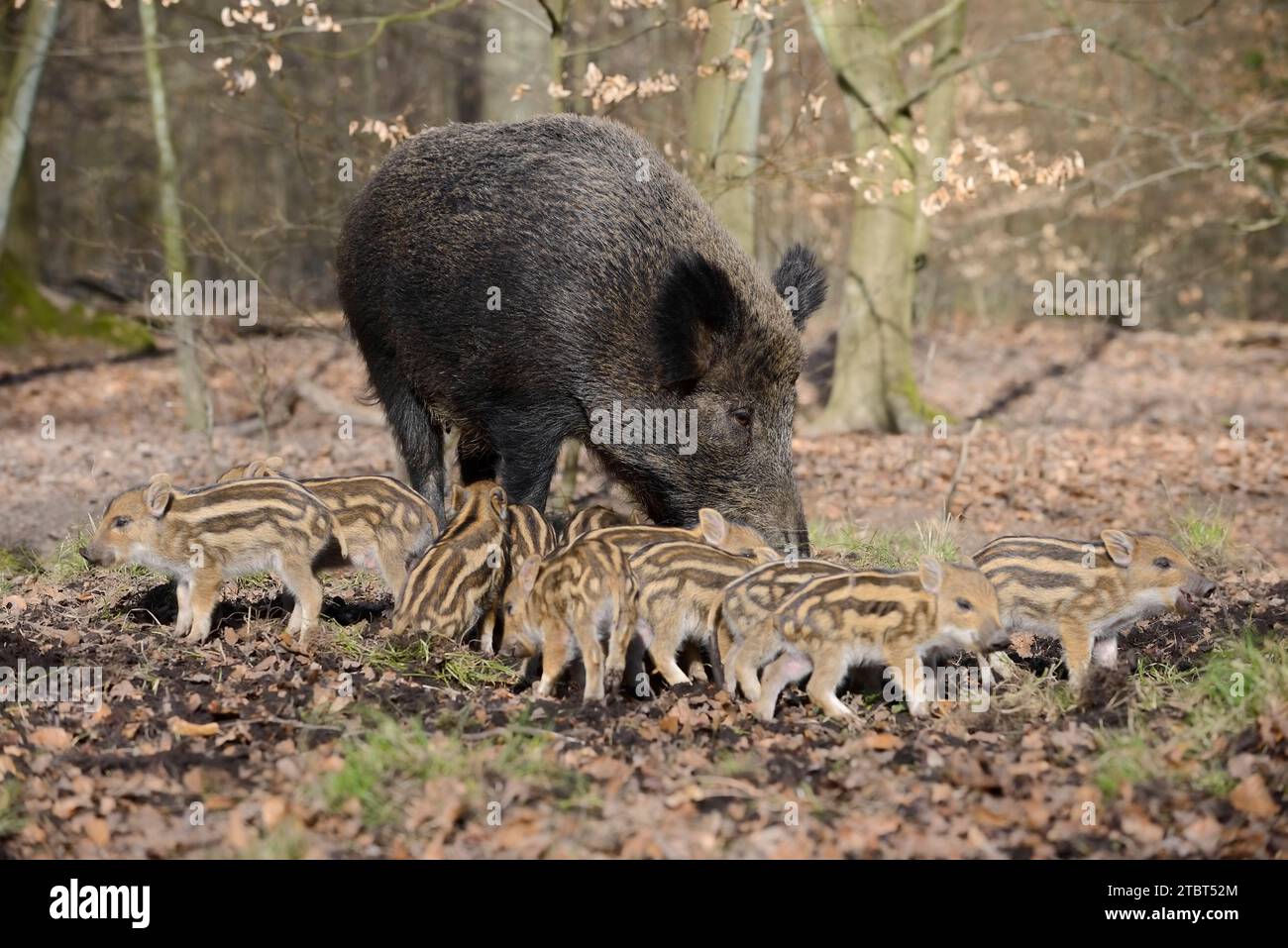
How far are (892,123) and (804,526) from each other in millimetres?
5604

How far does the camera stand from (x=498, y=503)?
663 centimetres

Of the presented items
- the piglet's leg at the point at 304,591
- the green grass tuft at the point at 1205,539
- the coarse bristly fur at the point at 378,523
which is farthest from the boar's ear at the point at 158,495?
the green grass tuft at the point at 1205,539

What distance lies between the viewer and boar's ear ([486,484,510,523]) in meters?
6.57

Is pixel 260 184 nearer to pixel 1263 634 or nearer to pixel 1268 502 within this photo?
pixel 1268 502

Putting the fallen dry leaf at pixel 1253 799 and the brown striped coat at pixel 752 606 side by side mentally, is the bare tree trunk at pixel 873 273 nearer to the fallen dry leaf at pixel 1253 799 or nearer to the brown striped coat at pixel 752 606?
the brown striped coat at pixel 752 606

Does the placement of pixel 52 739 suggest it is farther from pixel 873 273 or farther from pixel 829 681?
pixel 873 273

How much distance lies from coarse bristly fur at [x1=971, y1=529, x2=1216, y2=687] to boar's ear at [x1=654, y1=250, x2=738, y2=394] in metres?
2.04

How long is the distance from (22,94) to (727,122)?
6.47 metres

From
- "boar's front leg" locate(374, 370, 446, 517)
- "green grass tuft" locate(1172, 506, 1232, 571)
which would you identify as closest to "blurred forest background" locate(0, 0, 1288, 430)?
"boar's front leg" locate(374, 370, 446, 517)

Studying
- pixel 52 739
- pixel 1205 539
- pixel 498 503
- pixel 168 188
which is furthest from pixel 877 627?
pixel 168 188

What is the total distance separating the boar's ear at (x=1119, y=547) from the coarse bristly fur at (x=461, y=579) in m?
2.84

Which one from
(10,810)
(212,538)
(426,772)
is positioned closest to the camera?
(10,810)

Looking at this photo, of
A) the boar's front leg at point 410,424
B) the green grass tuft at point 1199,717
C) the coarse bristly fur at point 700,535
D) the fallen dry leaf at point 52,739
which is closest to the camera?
the green grass tuft at point 1199,717

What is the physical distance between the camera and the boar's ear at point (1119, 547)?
595 cm
